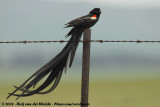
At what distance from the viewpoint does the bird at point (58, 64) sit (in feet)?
17.3

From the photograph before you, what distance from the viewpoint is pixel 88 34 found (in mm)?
5496

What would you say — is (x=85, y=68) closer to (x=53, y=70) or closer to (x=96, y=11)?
(x=53, y=70)

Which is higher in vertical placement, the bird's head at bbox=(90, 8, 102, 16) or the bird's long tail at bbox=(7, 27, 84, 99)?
the bird's head at bbox=(90, 8, 102, 16)

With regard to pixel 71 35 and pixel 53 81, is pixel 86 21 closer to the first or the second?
pixel 71 35

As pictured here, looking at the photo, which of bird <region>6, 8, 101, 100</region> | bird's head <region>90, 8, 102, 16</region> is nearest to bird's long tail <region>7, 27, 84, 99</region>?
bird <region>6, 8, 101, 100</region>

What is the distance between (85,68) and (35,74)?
0.86m

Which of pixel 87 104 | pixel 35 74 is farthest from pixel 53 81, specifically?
pixel 87 104

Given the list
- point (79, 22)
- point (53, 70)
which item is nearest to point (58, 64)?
point (53, 70)

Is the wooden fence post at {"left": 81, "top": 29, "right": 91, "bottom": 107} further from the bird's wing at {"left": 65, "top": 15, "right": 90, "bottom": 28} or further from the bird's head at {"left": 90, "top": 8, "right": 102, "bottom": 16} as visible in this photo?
the bird's head at {"left": 90, "top": 8, "right": 102, "bottom": 16}

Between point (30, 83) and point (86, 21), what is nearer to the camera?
point (30, 83)

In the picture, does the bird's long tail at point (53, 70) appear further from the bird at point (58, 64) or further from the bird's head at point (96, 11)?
the bird's head at point (96, 11)

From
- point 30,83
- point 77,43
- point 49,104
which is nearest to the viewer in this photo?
point 30,83

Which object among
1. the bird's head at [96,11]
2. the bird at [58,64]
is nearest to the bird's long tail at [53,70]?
the bird at [58,64]

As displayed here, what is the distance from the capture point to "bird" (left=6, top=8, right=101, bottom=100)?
5270 millimetres
